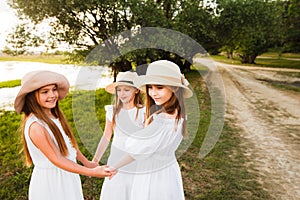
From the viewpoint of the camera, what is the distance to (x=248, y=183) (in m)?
4.70

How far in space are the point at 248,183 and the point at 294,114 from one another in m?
6.38

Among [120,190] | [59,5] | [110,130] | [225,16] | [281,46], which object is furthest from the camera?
[281,46]

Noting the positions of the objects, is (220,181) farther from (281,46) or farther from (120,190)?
(281,46)

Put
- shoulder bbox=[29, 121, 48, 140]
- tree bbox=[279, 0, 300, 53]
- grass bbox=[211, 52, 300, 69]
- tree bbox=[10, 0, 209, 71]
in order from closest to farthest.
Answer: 1. shoulder bbox=[29, 121, 48, 140]
2. tree bbox=[10, 0, 209, 71]
3. tree bbox=[279, 0, 300, 53]
4. grass bbox=[211, 52, 300, 69]

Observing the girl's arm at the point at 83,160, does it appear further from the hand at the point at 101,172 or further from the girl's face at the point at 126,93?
the girl's face at the point at 126,93

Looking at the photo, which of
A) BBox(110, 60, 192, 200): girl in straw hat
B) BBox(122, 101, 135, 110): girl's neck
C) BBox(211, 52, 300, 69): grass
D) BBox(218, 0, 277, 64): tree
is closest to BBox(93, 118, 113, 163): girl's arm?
BBox(122, 101, 135, 110): girl's neck

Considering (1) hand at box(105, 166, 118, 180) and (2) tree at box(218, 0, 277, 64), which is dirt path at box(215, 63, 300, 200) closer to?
(1) hand at box(105, 166, 118, 180)

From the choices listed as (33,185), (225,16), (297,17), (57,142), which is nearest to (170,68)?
(57,142)

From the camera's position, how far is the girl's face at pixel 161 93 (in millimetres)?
2352

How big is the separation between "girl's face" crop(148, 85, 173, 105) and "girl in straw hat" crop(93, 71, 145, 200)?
0.53 metres

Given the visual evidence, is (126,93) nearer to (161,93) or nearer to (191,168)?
(161,93)

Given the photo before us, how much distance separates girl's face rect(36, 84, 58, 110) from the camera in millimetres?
2326

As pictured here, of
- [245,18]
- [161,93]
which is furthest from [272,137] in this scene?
[245,18]

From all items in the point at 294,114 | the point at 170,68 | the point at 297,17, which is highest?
the point at 297,17
